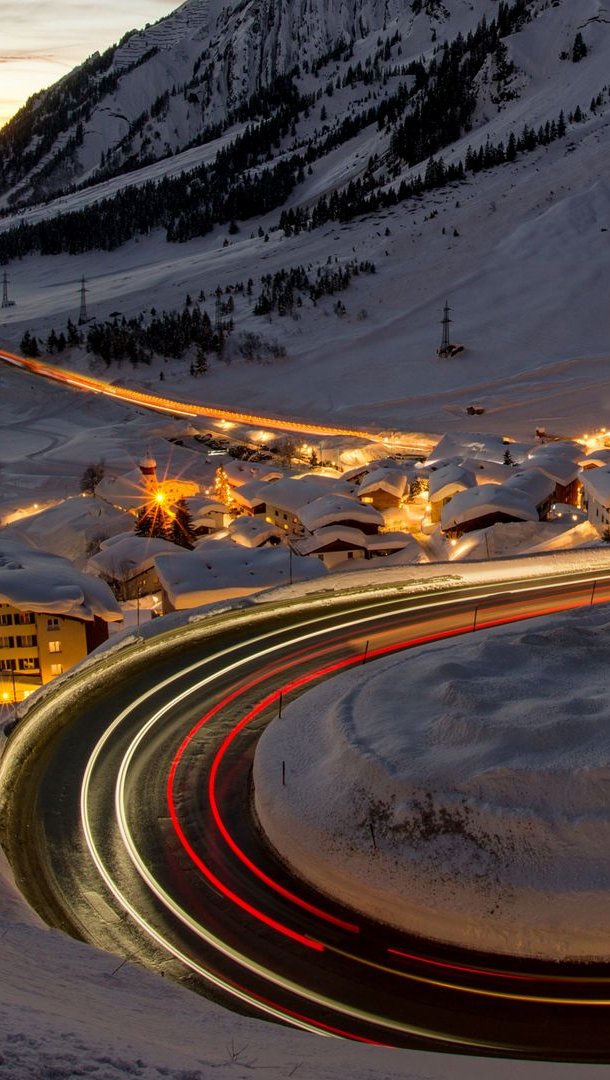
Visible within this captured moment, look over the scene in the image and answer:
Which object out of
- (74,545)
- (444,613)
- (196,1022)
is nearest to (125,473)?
(74,545)

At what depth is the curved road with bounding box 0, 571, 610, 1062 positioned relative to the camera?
12539mm

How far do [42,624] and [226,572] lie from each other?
6.84 meters

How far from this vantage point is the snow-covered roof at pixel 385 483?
5541 cm

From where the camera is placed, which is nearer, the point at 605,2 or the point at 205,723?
the point at 205,723

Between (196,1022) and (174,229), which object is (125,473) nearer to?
(196,1022)

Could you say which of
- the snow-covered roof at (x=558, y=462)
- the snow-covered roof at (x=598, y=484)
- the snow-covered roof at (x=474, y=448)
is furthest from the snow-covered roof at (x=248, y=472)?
the snow-covered roof at (x=598, y=484)

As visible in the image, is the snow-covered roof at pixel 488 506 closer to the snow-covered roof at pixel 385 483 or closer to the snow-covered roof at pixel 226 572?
the snow-covered roof at pixel 385 483

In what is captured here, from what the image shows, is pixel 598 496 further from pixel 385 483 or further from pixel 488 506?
pixel 385 483

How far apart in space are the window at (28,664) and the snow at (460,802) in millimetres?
14383

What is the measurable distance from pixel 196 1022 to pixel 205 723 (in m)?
9.73

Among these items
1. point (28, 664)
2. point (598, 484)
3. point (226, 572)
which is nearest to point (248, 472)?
point (598, 484)

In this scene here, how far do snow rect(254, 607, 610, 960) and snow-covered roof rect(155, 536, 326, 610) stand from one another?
1339 cm

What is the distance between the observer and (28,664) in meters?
31.5

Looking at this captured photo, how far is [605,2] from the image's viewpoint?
161m
